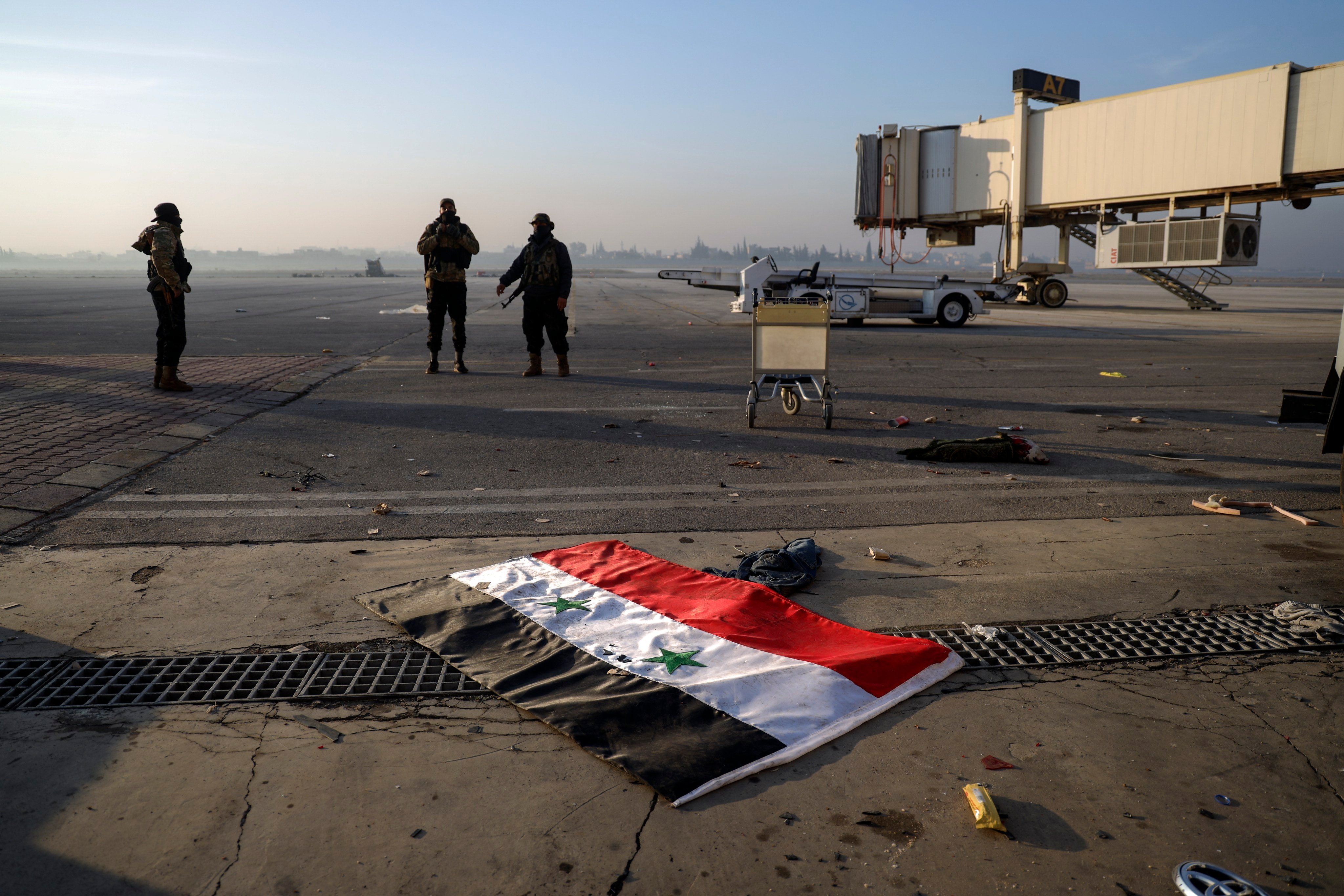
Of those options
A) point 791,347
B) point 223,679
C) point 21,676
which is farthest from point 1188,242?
point 21,676

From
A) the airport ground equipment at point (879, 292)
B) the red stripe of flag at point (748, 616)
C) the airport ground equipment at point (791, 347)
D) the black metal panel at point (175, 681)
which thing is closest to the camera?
the black metal panel at point (175, 681)

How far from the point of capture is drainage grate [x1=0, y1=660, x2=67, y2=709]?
329 cm

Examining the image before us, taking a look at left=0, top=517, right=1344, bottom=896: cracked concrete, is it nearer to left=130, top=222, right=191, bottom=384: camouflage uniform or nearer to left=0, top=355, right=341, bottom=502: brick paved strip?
left=0, top=355, right=341, bottom=502: brick paved strip

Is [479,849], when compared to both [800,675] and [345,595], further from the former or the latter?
[345,595]

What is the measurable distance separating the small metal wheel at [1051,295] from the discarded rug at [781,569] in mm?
31004

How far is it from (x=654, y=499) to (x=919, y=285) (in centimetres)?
1744

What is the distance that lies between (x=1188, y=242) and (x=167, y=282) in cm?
3088

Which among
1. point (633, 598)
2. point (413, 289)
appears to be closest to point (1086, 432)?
point (633, 598)

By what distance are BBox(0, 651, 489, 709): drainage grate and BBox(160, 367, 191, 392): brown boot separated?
292 inches

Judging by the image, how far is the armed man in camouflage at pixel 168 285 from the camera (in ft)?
32.0

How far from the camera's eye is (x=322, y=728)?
3.08m

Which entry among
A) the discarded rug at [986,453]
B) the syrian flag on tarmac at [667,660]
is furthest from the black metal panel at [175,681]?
the discarded rug at [986,453]

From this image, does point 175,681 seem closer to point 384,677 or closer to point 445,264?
point 384,677

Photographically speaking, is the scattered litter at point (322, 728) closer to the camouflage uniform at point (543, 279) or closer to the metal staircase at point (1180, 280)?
the camouflage uniform at point (543, 279)
